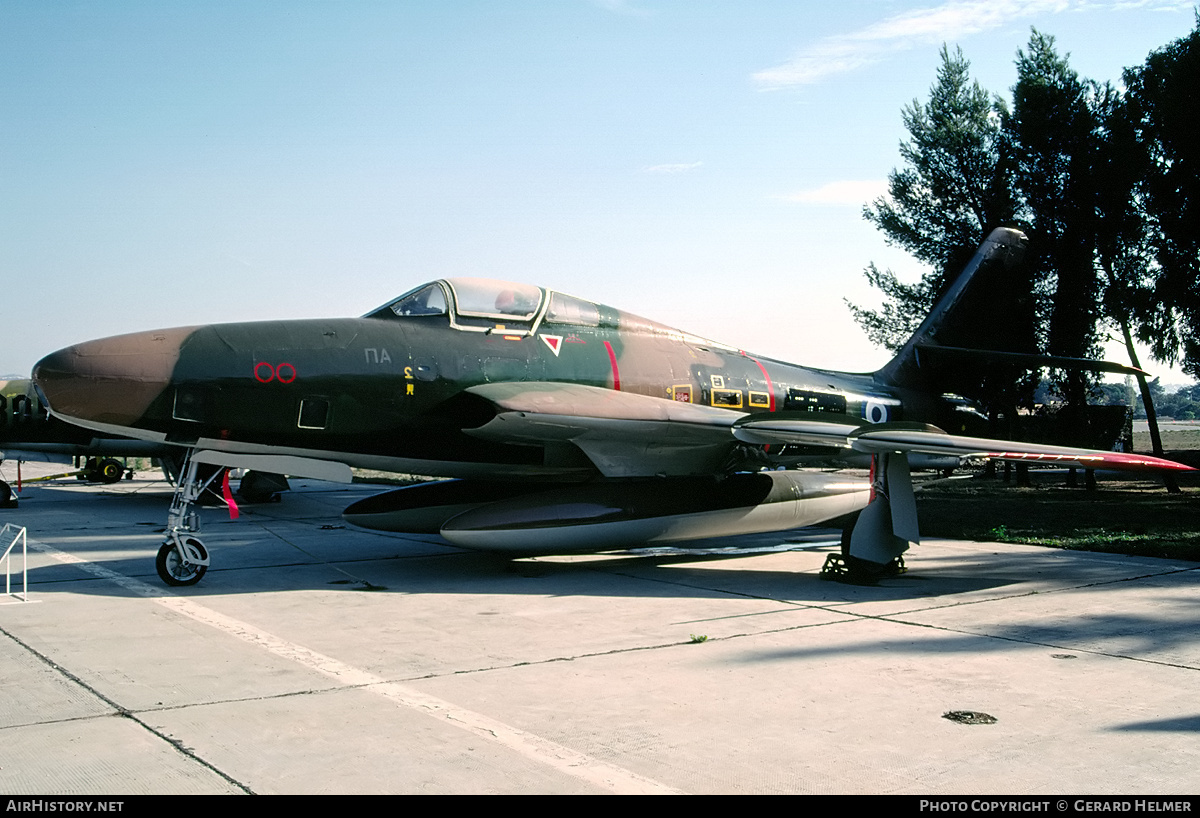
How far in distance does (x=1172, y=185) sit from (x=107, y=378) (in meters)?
20.5

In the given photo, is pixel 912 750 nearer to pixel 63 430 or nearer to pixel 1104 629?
pixel 1104 629

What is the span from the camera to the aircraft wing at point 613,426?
10.3 meters

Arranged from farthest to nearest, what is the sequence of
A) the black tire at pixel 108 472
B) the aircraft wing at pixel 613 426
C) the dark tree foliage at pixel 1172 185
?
the black tire at pixel 108 472 → the dark tree foliage at pixel 1172 185 → the aircraft wing at pixel 613 426

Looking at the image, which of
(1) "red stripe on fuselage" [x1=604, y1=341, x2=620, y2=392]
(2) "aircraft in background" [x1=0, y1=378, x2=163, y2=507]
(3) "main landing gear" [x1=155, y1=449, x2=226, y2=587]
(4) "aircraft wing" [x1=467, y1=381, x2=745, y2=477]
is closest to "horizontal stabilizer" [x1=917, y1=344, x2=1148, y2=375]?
(4) "aircraft wing" [x1=467, y1=381, x2=745, y2=477]

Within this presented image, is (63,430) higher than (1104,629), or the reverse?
(63,430)

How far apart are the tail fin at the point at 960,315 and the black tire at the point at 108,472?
944 inches

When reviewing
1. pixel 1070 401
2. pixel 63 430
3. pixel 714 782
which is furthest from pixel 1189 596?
pixel 63 430

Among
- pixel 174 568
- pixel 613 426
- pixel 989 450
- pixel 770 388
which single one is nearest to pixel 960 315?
pixel 770 388

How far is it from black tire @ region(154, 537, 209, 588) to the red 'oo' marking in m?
1.73

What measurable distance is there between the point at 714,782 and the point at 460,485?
317 inches

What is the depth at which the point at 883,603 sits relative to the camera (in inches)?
355

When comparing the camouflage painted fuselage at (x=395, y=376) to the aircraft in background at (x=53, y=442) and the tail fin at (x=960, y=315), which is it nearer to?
the tail fin at (x=960, y=315)

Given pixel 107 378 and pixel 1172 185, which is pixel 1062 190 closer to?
pixel 1172 185

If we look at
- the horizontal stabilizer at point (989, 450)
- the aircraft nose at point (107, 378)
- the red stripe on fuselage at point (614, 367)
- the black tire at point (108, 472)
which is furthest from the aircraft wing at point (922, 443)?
the black tire at point (108, 472)
